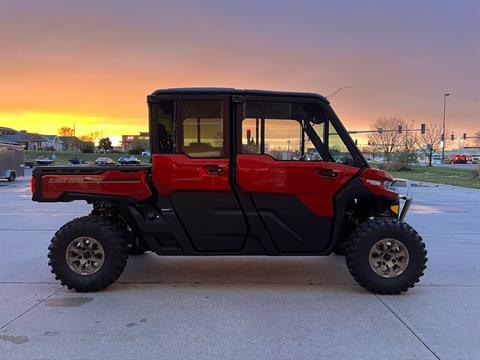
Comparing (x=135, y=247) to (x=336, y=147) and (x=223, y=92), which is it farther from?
(x=336, y=147)

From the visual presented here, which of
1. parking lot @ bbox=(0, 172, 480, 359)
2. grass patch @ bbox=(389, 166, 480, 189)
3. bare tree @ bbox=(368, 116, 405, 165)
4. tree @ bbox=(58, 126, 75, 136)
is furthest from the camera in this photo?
tree @ bbox=(58, 126, 75, 136)

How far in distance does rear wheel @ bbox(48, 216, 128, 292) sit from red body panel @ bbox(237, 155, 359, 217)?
159 centimetres

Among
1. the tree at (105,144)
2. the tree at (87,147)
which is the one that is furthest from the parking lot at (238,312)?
the tree at (105,144)

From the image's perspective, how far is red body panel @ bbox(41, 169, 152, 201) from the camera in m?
4.97

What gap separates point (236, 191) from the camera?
493cm

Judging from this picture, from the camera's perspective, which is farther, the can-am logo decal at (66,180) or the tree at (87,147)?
the tree at (87,147)

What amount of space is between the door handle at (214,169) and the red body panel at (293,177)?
20 cm

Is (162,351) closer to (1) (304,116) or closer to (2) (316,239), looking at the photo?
(2) (316,239)

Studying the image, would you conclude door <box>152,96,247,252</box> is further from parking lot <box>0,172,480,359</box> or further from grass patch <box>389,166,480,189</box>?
grass patch <box>389,166,480,189</box>

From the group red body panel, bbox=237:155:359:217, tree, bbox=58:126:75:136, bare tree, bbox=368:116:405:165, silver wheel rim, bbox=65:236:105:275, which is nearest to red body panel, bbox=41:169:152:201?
silver wheel rim, bbox=65:236:105:275

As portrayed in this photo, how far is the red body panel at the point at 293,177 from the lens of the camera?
16.0 feet

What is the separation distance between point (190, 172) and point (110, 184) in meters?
0.92

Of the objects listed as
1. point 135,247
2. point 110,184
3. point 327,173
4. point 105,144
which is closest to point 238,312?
point 327,173

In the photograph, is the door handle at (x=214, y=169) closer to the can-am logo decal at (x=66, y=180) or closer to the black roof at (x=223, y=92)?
the black roof at (x=223, y=92)
